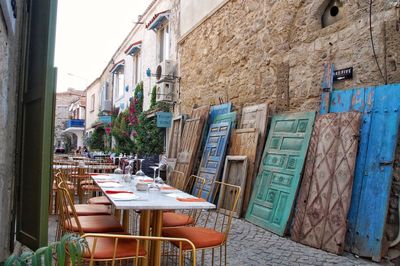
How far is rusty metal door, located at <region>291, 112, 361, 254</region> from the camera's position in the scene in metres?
4.16

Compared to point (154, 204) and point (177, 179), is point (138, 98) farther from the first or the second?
point (154, 204)

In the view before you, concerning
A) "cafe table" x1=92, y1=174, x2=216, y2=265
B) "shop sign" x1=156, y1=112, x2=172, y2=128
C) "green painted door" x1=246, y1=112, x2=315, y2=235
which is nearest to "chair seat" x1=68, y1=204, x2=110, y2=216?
"cafe table" x1=92, y1=174, x2=216, y2=265

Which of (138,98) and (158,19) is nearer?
(158,19)

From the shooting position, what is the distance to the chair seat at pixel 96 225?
10.0 feet

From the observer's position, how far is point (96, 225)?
3232mm

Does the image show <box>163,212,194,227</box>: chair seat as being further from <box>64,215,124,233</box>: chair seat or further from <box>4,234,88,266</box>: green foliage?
<box>4,234,88,266</box>: green foliage

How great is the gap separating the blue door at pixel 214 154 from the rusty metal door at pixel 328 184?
7.04ft

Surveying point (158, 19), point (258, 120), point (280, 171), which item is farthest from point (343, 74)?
point (158, 19)

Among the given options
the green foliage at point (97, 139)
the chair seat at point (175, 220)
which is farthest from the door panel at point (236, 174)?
the green foliage at point (97, 139)

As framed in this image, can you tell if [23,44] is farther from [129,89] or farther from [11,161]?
[129,89]

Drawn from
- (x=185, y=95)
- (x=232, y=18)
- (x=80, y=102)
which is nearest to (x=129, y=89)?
(x=185, y=95)

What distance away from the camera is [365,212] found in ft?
13.2

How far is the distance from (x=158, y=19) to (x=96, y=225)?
9.59 meters

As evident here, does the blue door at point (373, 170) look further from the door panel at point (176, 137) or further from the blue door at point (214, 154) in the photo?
the door panel at point (176, 137)
